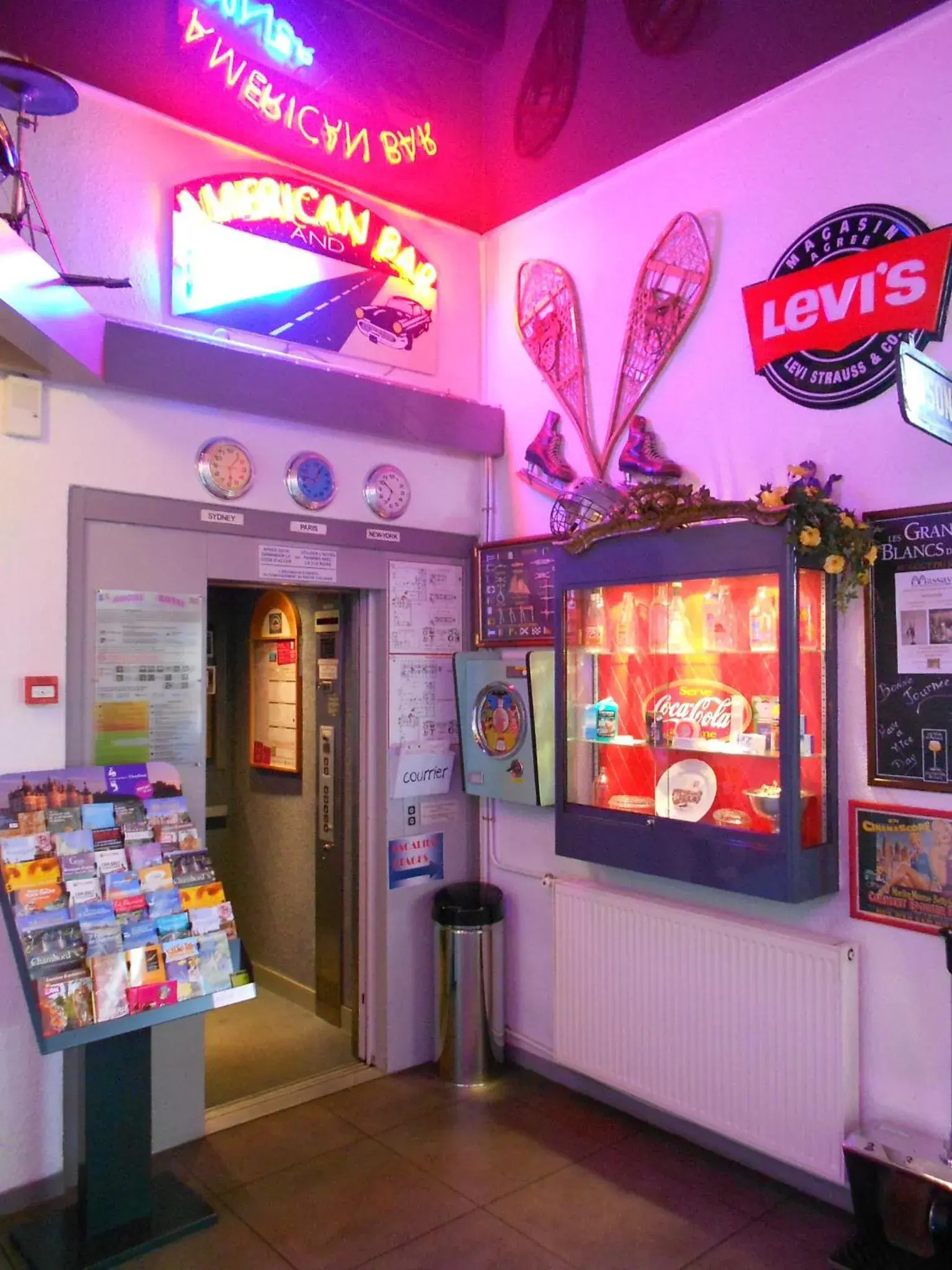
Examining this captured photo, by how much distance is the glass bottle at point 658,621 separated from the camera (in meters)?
3.71

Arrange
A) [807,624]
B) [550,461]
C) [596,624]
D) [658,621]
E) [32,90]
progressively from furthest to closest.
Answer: [550,461] → [596,624] → [658,621] → [807,624] → [32,90]

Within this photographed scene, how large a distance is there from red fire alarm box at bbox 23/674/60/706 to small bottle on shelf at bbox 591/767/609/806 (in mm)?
2144

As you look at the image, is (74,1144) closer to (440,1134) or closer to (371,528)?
(440,1134)

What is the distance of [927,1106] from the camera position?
120 inches

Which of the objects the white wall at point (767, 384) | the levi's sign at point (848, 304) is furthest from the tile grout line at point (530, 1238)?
the levi's sign at point (848, 304)

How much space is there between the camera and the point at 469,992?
14.1 ft

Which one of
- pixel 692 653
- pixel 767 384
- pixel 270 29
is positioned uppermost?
pixel 270 29

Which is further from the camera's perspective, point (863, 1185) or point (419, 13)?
point (419, 13)

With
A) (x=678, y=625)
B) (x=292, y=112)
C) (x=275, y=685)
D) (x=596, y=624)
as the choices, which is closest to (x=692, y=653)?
(x=678, y=625)

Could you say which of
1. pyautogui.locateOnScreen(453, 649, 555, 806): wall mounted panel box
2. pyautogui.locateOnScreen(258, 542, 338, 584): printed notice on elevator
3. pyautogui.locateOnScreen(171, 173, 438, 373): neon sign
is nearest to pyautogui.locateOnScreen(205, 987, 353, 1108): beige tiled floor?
pyautogui.locateOnScreen(453, 649, 555, 806): wall mounted panel box

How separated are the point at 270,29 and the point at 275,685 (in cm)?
321

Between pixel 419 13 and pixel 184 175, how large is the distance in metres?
1.54

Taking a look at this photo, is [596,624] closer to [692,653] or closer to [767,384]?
[692,653]

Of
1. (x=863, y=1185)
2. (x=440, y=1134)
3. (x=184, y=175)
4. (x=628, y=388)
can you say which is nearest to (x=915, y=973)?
(x=863, y=1185)
